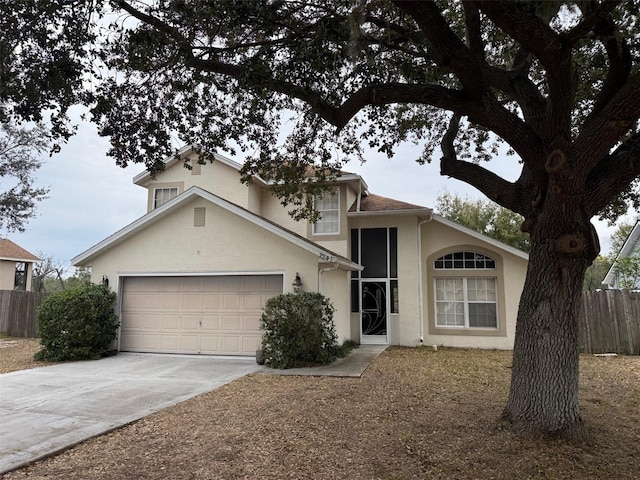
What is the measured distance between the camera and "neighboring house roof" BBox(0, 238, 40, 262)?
23777 millimetres

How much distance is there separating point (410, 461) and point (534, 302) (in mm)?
2509

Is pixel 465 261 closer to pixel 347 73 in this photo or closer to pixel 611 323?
pixel 611 323

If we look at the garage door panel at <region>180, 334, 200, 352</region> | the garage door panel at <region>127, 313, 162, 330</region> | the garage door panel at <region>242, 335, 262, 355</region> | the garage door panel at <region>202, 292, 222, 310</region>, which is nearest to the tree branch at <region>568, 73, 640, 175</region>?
the garage door panel at <region>242, 335, 262, 355</region>

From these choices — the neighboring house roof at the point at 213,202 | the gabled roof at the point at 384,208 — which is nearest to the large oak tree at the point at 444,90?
the neighboring house roof at the point at 213,202

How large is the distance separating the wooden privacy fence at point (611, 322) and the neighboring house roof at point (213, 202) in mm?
7308

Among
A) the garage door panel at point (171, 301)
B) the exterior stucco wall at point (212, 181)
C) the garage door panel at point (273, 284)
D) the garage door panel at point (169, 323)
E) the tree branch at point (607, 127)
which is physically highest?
the exterior stucco wall at point (212, 181)

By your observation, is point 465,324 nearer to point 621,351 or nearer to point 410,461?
point 621,351

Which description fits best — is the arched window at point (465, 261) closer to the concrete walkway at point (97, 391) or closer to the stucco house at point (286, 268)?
the stucco house at point (286, 268)

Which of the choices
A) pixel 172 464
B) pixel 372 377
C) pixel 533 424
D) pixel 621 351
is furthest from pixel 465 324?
pixel 172 464

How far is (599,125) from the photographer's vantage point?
194 inches

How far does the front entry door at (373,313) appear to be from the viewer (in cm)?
1465

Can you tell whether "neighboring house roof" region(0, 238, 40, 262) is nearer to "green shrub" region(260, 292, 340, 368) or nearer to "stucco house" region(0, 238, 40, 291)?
"stucco house" region(0, 238, 40, 291)

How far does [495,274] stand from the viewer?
1388 cm

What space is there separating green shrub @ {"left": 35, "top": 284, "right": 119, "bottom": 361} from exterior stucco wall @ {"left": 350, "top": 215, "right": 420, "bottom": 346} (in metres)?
8.11
